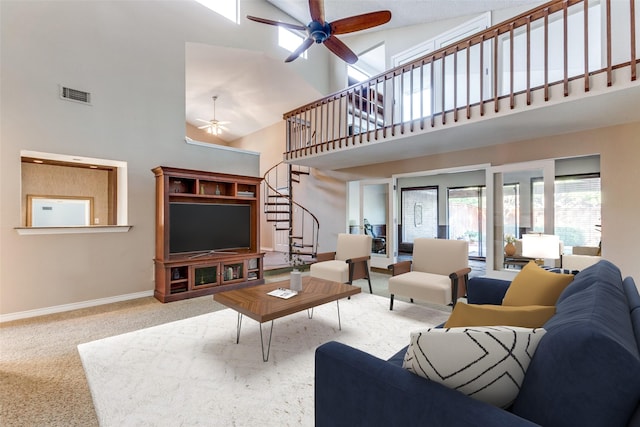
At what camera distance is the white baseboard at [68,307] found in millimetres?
3367

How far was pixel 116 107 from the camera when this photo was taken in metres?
4.11

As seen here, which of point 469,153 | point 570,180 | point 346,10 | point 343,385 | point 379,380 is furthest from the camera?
point 570,180

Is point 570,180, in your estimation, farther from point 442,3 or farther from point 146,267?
point 146,267

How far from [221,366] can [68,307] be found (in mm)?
2771

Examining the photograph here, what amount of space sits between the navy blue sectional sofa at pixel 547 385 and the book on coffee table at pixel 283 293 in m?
1.51

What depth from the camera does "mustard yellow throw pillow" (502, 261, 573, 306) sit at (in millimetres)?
1646

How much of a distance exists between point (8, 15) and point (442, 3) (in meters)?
6.19

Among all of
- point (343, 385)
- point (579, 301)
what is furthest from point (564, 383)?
point (343, 385)

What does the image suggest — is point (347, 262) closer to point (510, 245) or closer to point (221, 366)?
point (221, 366)

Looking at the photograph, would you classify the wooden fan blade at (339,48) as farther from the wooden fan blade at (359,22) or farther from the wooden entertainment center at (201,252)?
the wooden entertainment center at (201,252)

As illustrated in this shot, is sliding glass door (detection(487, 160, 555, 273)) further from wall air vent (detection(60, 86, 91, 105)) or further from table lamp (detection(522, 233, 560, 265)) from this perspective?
wall air vent (detection(60, 86, 91, 105))

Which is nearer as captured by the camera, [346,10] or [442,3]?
[442,3]

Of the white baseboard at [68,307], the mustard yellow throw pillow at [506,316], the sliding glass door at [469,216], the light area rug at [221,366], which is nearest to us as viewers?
the mustard yellow throw pillow at [506,316]

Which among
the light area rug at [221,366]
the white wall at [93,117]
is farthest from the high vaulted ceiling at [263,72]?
the light area rug at [221,366]
